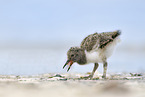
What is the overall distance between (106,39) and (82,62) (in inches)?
42.6

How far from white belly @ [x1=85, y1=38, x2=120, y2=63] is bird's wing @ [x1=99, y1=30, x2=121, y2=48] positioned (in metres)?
0.13

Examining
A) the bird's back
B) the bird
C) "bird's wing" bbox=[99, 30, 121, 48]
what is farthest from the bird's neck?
"bird's wing" bbox=[99, 30, 121, 48]

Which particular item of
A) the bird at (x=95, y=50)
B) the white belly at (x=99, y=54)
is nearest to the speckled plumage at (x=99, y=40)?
the bird at (x=95, y=50)

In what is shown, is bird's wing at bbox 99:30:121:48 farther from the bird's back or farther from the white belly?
the white belly

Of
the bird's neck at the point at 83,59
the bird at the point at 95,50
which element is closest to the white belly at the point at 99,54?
the bird at the point at 95,50

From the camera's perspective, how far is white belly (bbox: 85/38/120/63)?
8.27 metres

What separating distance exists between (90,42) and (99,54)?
49cm

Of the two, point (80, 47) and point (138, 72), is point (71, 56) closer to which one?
point (80, 47)

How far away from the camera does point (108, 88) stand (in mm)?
4648

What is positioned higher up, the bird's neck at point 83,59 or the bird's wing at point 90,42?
the bird's wing at point 90,42

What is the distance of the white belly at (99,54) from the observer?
827 cm

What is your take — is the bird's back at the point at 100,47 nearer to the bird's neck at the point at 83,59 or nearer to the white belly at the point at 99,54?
the white belly at the point at 99,54

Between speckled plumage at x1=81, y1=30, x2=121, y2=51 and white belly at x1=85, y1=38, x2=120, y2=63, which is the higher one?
speckled plumage at x1=81, y1=30, x2=121, y2=51

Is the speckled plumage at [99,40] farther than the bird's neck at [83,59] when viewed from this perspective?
No
